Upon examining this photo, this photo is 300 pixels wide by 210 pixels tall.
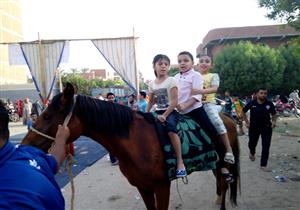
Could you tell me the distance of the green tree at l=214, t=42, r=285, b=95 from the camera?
31.8 metres

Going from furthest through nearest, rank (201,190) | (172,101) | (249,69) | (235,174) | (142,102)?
(249,69) → (142,102) → (201,190) → (235,174) → (172,101)

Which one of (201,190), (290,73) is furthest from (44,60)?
(290,73)

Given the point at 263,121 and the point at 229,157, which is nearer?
the point at 229,157

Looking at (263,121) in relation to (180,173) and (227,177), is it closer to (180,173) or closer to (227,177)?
(227,177)

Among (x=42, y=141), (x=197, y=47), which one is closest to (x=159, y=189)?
(x=42, y=141)

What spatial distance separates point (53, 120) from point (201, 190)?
3.82m

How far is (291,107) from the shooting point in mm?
22109

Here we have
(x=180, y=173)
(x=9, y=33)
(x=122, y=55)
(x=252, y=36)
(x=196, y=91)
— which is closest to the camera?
(x=180, y=173)

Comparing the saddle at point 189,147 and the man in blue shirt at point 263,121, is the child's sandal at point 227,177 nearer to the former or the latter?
the saddle at point 189,147

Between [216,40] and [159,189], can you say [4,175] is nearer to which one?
[159,189]

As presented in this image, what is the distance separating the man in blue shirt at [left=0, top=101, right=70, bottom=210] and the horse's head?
146 centimetres

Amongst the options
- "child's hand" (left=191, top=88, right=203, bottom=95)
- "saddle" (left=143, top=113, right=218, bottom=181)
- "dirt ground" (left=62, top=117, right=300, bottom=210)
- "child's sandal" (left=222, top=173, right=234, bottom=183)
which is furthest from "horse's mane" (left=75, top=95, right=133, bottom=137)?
"dirt ground" (left=62, top=117, right=300, bottom=210)

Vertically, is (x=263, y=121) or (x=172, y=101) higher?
(x=172, y=101)

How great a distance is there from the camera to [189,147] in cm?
376
